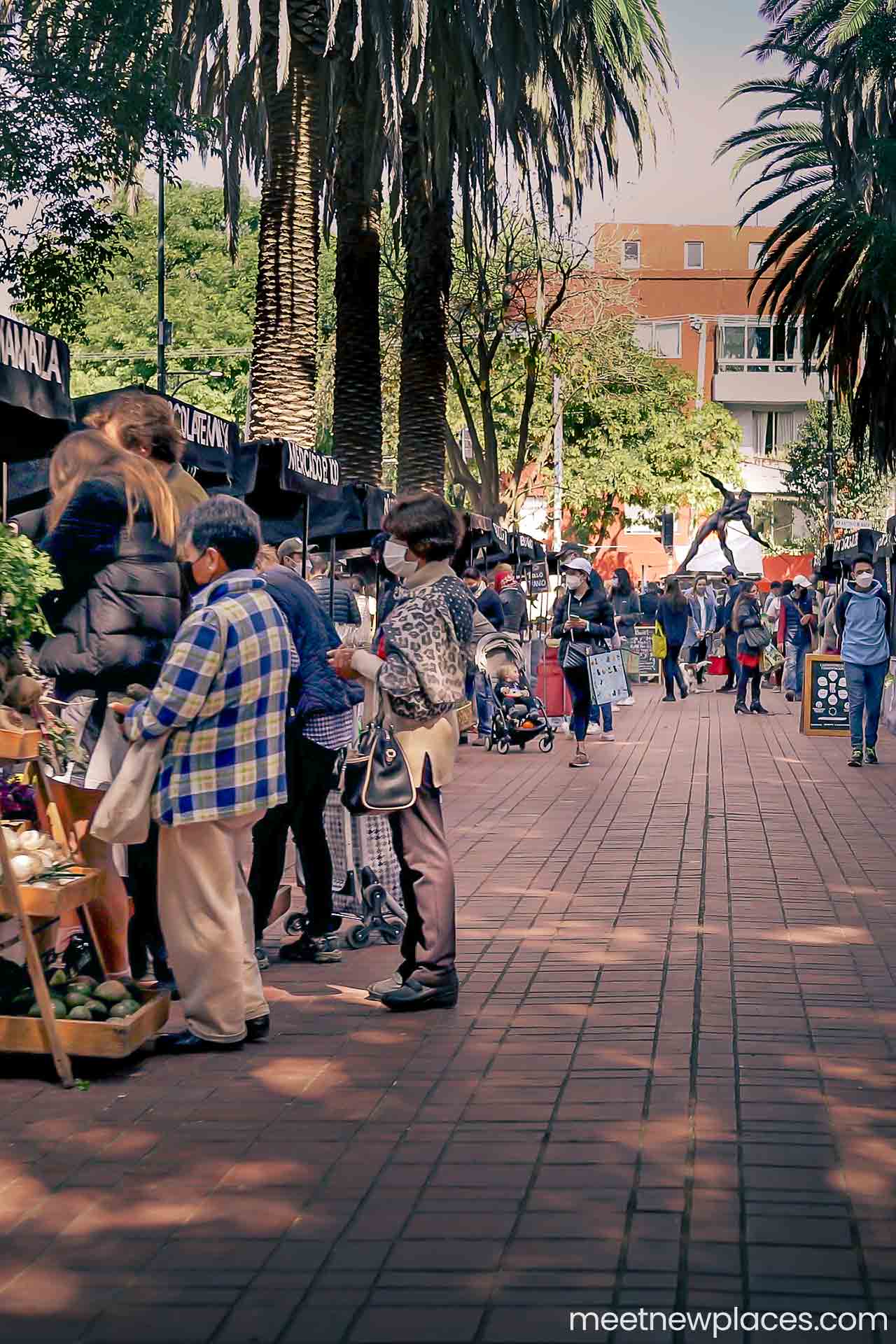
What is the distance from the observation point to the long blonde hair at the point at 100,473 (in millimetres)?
6293

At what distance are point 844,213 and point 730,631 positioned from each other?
7.05m

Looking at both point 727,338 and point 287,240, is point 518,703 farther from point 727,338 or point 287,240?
point 727,338

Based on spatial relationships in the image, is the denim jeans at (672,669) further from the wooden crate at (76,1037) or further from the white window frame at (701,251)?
the white window frame at (701,251)

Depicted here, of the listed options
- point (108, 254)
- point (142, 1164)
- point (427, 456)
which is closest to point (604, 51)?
point (427, 456)

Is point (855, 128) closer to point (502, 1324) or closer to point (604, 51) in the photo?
point (604, 51)

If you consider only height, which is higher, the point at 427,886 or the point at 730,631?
the point at 730,631

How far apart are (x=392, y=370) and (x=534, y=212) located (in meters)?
11.8

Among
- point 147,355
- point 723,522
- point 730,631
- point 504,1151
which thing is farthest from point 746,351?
point 504,1151

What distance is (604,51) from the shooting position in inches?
982

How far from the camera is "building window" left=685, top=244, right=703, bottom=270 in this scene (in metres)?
82.7

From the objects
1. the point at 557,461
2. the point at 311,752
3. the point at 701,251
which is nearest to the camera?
the point at 311,752

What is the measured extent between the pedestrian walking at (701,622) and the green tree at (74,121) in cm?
1918

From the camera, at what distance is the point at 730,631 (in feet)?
94.0

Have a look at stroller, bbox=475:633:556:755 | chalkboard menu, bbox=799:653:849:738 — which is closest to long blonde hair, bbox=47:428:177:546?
stroller, bbox=475:633:556:755
